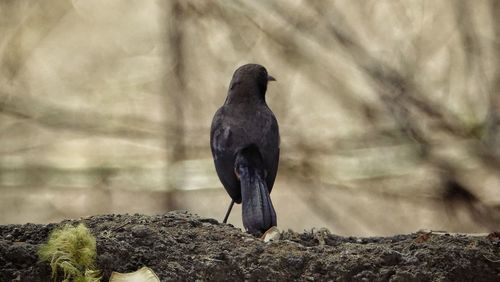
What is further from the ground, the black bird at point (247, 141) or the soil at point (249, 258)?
the black bird at point (247, 141)

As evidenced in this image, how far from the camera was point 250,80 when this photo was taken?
564 centimetres

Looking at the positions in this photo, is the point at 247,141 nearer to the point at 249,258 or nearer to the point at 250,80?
the point at 250,80

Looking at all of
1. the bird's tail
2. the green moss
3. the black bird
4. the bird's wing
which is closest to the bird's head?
the black bird

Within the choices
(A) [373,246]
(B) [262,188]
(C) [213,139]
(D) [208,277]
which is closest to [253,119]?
(C) [213,139]

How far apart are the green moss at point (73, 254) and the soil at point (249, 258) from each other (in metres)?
0.04

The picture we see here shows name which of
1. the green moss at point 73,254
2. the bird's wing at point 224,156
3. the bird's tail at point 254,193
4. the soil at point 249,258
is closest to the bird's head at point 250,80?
the bird's wing at point 224,156

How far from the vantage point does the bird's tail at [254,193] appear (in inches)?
184

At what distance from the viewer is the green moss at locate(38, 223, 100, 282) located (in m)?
3.34

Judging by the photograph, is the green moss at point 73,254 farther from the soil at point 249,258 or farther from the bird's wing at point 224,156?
the bird's wing at point 224,156

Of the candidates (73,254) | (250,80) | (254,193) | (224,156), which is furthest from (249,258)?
(250,80)

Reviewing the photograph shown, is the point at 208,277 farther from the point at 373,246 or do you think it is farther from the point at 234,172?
the point at 234,172

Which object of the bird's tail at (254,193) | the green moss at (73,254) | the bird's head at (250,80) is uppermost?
the bird's head at (250,80)

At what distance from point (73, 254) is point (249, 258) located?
2.27 ft

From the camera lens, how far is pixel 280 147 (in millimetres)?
5691
